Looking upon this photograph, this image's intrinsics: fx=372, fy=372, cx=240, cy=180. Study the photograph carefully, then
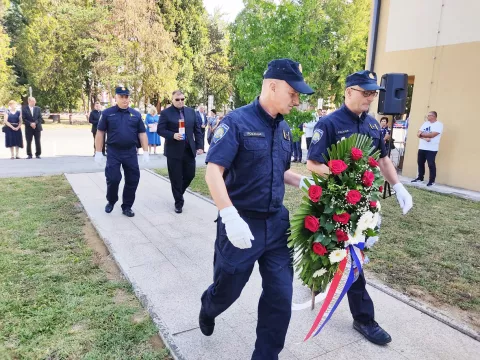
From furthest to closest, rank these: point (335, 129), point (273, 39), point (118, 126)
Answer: point (273, 39)
point (118, 126)
point (335, 129)

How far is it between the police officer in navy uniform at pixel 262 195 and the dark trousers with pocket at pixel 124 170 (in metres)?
3.97

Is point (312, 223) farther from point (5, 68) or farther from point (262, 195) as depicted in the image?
point (5, 68)

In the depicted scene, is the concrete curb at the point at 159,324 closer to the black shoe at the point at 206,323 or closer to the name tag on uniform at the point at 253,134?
the black shoe at the point at 206,323

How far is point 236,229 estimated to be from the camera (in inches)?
86.2

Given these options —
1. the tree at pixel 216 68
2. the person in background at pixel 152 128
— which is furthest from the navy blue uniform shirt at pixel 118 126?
the tree at pixel 216 68

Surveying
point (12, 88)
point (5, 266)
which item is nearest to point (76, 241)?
point (5, 266)

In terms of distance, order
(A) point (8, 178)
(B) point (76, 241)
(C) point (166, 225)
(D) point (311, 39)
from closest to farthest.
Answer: (B) point (76, 241), (C) point (166, 225), (D) point (311, 39), (A) point (8, 178)

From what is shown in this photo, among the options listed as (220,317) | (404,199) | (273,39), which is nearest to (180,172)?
(220,317)

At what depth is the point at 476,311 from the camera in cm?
361

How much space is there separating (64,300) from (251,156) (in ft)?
7.94

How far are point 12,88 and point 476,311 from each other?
38.4m

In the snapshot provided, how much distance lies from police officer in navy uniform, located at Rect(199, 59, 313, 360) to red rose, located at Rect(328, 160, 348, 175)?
0.33 m

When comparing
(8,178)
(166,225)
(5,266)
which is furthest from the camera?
(8,178)

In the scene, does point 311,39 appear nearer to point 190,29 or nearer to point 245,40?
point 245,40
